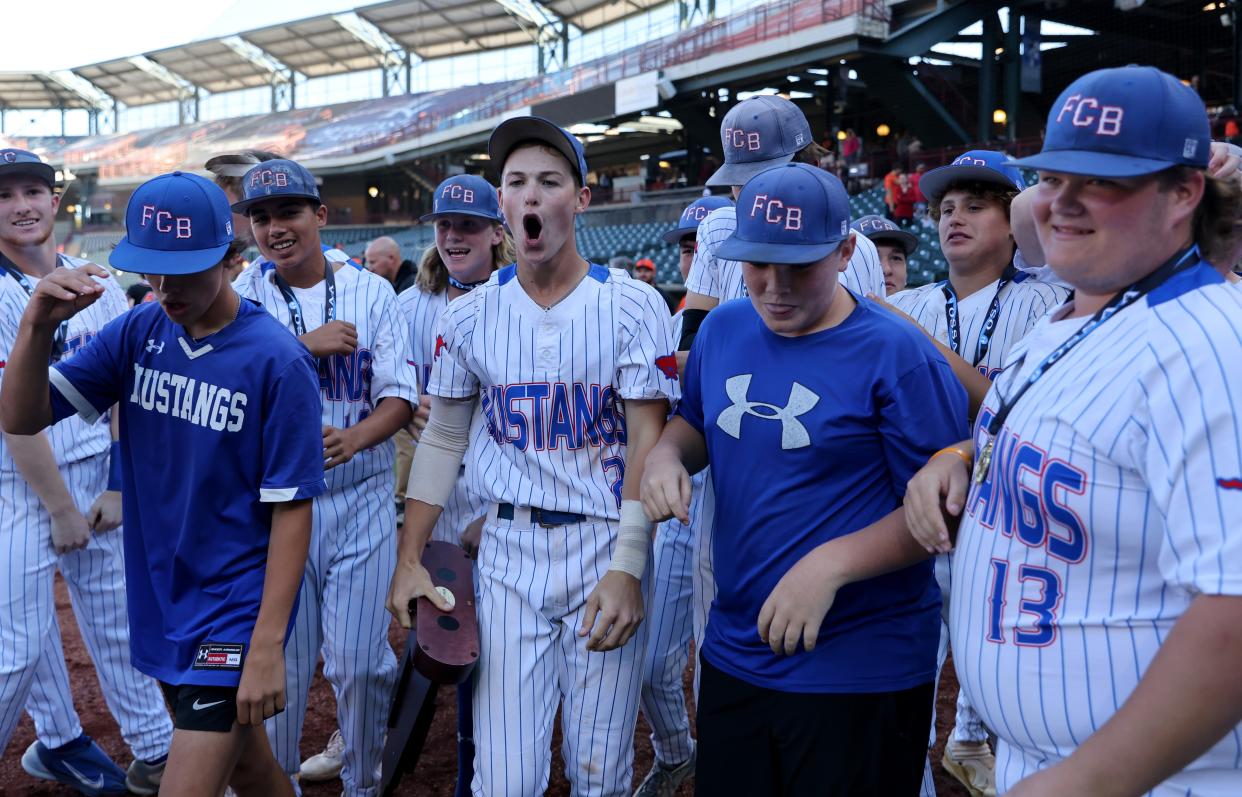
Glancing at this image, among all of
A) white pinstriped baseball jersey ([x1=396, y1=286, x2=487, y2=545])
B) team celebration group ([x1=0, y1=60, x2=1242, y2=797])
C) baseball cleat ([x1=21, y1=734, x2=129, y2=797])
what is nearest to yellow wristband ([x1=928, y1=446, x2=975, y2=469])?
team celebration group ([x1=0, y1=60, x2=1242, y2=797])

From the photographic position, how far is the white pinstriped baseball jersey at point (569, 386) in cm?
264

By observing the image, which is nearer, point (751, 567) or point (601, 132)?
point (751, 567)

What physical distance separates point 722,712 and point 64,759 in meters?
2.72

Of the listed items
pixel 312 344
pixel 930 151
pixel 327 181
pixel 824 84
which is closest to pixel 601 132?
pixel 824 84

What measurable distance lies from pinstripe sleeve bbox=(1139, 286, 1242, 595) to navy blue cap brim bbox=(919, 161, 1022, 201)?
186cm

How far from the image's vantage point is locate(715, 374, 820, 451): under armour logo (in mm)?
2084

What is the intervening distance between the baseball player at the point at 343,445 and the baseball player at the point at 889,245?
2.76 metres

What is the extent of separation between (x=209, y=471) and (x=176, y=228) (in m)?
0.60

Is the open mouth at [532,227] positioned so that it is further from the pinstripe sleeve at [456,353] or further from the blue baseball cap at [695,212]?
the blue baseball cap at [695,212]

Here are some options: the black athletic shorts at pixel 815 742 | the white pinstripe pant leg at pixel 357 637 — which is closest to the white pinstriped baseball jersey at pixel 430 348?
the white pinstripe pant leg at pixel 357 637

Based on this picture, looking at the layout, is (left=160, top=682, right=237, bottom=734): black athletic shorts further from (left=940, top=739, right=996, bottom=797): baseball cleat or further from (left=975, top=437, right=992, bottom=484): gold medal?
(left=940, top=739, right=996, bottom=797): baseball cleat

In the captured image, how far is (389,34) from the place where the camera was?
135 feet

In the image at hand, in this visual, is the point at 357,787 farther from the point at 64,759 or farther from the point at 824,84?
the point at 824,84

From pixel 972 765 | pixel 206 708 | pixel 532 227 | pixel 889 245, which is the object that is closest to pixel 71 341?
pixel 206 708
